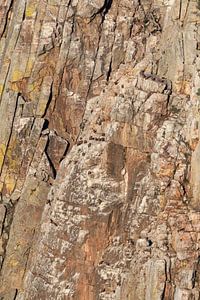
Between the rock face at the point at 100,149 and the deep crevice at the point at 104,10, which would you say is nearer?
the rock face at the point at 100,149

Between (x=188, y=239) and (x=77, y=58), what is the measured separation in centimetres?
2104

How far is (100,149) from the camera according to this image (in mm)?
55188

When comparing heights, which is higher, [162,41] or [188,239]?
[162,41]

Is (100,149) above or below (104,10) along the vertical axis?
below

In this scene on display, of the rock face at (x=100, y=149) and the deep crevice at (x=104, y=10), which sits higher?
the deep crevice at (x=104, y=10)

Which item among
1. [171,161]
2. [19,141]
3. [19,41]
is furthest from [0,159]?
[171,161]

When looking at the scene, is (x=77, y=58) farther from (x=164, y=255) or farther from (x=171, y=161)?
(x=164, y=255)

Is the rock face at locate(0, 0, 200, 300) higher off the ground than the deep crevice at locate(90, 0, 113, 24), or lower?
lower

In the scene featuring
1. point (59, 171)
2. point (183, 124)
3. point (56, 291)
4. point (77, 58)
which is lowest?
point (56, 291)

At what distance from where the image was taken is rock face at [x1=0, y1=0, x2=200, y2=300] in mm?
52469

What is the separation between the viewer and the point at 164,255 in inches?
1994

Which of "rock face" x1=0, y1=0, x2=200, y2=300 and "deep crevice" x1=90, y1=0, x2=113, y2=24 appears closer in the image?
"rock face" x1=0, y1=0, x2=200, y2=300

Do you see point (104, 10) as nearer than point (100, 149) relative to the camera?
No

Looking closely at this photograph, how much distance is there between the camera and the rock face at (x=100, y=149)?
5247 centimetres
